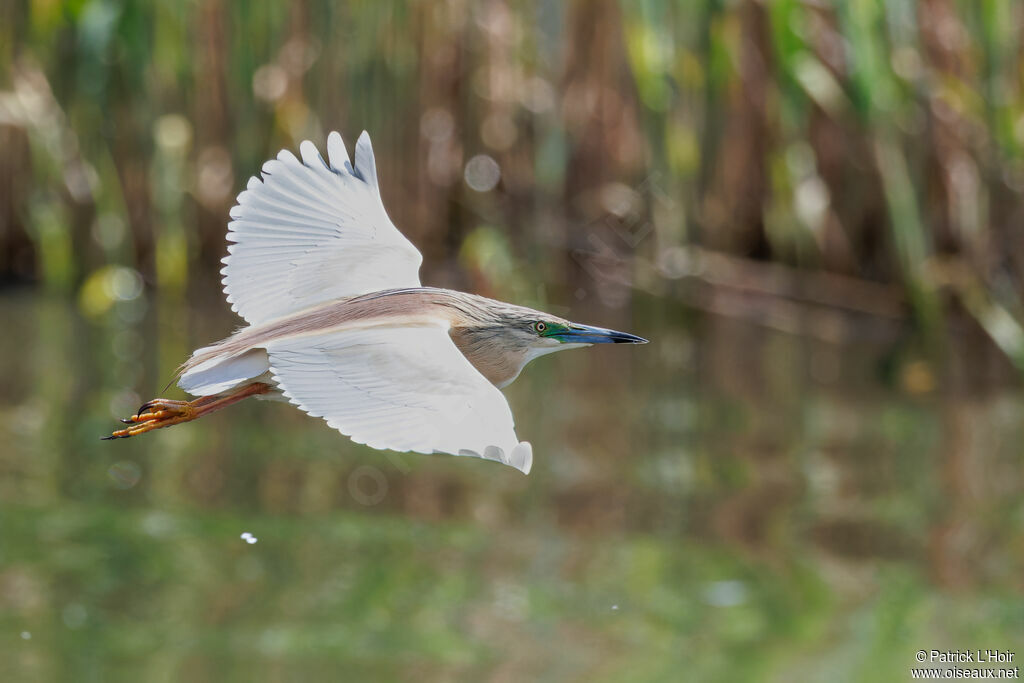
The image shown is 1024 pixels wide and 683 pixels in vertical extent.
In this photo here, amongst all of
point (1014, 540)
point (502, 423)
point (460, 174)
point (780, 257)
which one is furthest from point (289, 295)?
point (780, 257)

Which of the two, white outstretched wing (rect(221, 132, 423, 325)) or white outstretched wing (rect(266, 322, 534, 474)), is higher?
white outstretched wing (rect(221, 132, 423, 325))

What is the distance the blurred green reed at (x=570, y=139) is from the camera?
679 centimetres

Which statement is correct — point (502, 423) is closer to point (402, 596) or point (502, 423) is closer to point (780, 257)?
point (402, 596)

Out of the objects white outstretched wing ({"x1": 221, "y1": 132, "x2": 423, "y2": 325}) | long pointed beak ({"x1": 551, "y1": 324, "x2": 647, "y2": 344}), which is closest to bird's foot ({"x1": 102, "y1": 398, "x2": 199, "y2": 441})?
white outstretched wing ({"x1": 221, "y1": 132, "x2": 423, "y2": 325})

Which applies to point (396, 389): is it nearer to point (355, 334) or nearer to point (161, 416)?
point (355, 334)

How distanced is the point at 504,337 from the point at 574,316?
17.1ft

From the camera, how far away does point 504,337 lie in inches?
84.0

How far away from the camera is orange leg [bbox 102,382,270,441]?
2188 millimetres

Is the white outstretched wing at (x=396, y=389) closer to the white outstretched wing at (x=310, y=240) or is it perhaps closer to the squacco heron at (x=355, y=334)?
the squacco heron at (x=355, y=334)

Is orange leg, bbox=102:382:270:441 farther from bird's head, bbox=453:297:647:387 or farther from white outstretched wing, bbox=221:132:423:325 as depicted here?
bird's head, bbox=453:297:647:387

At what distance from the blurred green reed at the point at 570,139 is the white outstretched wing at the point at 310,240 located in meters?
4.18

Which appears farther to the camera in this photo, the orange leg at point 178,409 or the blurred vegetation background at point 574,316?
the blurred vegetation background at point 574,316

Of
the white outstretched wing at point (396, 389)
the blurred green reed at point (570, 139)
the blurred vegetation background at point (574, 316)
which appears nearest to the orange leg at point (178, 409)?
the white outstretched wing at point (396, 389)

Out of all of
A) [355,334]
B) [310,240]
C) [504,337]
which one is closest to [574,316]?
[310,240]
